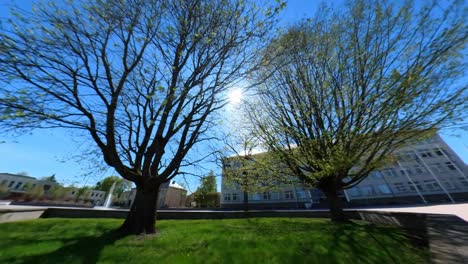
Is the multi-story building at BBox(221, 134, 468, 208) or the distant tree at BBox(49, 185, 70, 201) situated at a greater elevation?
the distant tree at BBox(49, 185, 70, 201)

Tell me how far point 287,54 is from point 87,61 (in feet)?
29.9

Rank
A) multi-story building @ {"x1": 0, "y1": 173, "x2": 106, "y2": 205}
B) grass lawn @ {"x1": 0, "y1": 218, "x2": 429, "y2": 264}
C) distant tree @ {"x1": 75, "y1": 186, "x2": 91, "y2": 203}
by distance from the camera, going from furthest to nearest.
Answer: distant tree @ {"x1": 75, "y1": 186, "x2": 91, "y2": 203} < multi-story building @ {"x1": 0, "y1": 173, "x2": 106, "y2": 205} < grass lawn @ {"x1": 0, "y1": 218, "x2": 429, "y2": 264}

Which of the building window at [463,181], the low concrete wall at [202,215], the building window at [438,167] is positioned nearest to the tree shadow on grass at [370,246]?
the low concrete wall at [202,215]

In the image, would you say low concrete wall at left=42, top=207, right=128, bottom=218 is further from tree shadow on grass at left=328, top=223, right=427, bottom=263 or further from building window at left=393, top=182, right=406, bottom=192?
building window at left=393, top=182, right=406, bottom=192

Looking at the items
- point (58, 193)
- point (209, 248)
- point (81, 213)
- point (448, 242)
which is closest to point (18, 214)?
point (81, 213)

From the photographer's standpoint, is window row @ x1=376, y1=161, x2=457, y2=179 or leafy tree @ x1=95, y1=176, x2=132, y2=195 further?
leafy tree @ x1=95, y1=176, x2=132, y2=195

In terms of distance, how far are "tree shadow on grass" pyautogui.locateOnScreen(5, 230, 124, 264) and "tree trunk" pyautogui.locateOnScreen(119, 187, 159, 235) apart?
503mm

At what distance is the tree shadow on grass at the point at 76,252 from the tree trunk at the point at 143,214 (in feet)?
1.65

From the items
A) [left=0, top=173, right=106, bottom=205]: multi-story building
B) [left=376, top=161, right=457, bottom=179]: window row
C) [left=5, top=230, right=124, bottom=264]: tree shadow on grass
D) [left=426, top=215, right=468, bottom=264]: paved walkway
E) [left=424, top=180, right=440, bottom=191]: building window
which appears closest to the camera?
[left=426, top=215, right=468, bottom=264]: paved walkway

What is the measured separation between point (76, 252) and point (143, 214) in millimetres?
2271

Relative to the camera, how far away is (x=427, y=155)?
111 feet

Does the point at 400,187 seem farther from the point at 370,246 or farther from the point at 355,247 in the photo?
the point at 355,247

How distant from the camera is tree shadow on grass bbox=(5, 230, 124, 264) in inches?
169

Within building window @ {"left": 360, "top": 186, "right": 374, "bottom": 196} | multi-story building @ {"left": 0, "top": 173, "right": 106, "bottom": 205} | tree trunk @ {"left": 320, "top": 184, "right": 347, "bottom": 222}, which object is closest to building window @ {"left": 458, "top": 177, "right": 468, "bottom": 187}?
building window @ {"left": 360, "top": 186, "right": 374, "bottom": 196}
